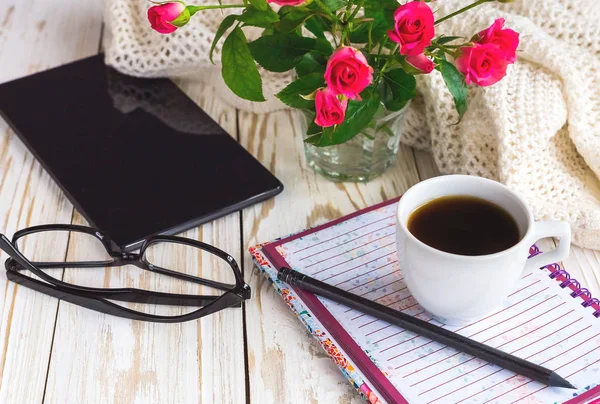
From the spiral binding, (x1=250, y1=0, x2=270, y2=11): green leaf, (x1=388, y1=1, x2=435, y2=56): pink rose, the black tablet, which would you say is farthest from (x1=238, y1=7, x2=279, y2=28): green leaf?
the spiral binding

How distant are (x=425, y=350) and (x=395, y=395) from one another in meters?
0.06

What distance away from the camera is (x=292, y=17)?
2.27ft

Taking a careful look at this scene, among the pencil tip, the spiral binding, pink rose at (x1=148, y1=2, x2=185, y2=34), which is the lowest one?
the spiral binding

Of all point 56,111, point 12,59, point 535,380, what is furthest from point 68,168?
point 535,380

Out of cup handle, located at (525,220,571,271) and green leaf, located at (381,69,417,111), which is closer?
cup handle, located at (525,220,571,271)

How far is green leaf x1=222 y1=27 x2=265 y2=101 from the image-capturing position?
706mm

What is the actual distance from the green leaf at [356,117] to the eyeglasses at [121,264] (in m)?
0.16

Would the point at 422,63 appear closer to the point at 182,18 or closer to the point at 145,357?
the point at 182,18

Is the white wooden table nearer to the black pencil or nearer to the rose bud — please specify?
the black pencil

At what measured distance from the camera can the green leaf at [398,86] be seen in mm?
750

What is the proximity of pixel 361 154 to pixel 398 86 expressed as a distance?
0.43 feet

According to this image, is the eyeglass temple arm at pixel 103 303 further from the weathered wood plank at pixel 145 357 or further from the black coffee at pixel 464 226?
the black coffee at pixel 464 226

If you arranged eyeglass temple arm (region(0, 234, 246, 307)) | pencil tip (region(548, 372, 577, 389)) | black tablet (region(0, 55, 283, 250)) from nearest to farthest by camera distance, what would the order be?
pencil tip (region(548, 372, 577, 389)) → eyeglass temple arm (region(0, 234, 246, 307)) → black tablet (region(0, 55, 283, 250))

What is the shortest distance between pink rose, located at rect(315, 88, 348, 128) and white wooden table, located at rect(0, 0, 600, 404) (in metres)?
0.19
